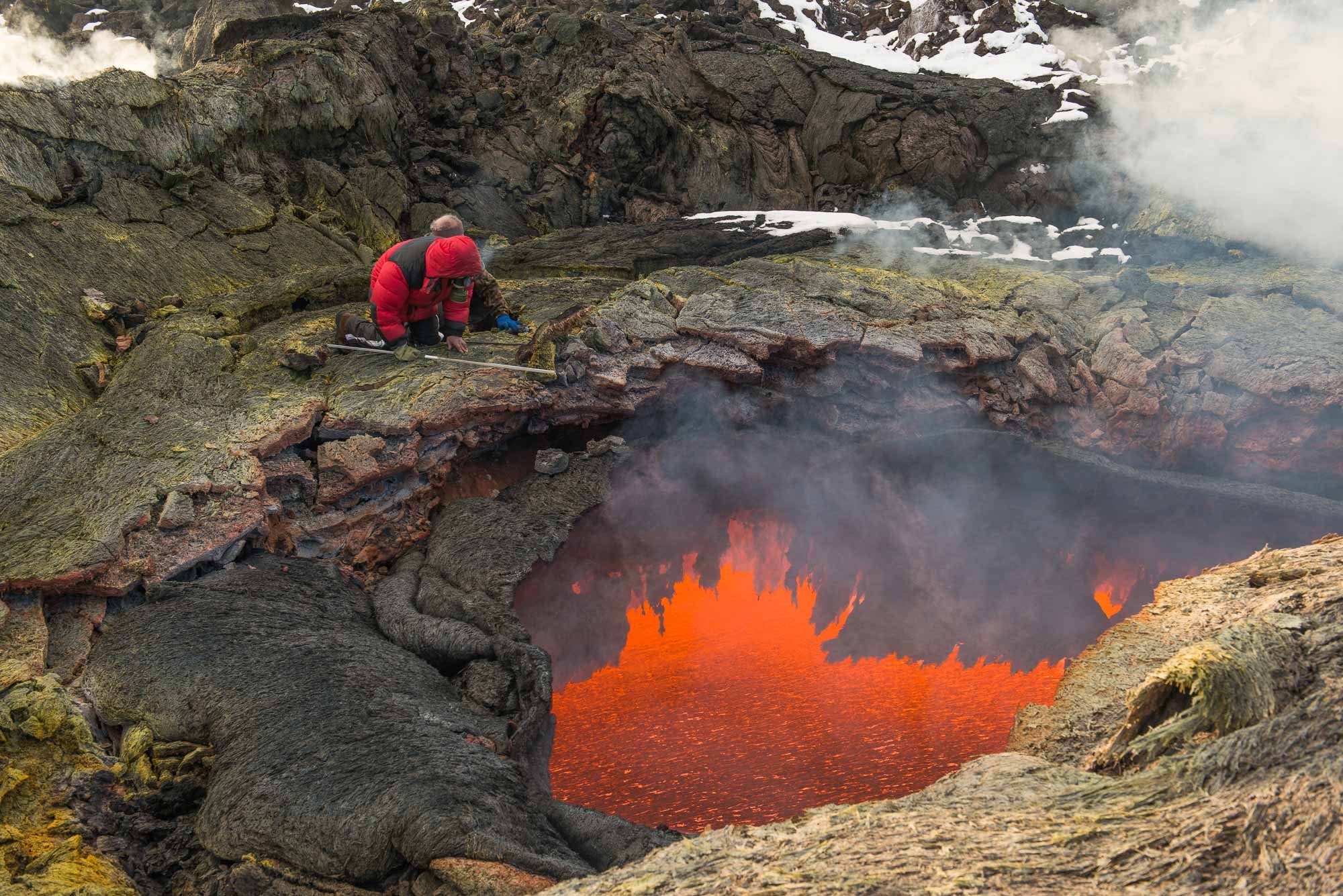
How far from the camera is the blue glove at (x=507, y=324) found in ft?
30.8

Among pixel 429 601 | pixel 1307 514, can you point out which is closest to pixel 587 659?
pixel 429 601

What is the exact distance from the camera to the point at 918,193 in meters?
13.6

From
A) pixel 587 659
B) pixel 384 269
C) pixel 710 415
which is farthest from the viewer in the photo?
pixel 710 415

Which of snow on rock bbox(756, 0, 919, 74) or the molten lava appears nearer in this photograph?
the molten lava

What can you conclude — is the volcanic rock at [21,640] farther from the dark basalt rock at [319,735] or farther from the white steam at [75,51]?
the white steam at [75,51]

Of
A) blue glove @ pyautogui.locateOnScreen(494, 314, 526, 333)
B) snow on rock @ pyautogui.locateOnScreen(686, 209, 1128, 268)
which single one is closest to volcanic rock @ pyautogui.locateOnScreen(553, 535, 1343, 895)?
blue glove @ pyautogui.locateOnScreen(494, 314, 526, 333)

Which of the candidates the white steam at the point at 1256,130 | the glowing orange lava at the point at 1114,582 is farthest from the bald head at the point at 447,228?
the white steam at the point at 1256,130

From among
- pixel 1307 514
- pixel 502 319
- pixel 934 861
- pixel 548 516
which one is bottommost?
pixel 1307 514

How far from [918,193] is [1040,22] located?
17.6 feet

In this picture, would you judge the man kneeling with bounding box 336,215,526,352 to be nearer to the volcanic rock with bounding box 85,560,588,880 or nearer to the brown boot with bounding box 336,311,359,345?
the brown boot with bounding box 336,311,359,345

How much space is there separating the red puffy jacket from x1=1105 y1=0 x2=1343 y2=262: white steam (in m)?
9.99

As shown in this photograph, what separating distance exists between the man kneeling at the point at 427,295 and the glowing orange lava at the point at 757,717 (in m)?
3.63

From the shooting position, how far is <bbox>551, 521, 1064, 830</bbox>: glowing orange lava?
5621 millimetres

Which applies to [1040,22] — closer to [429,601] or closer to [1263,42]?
[1263,42]
